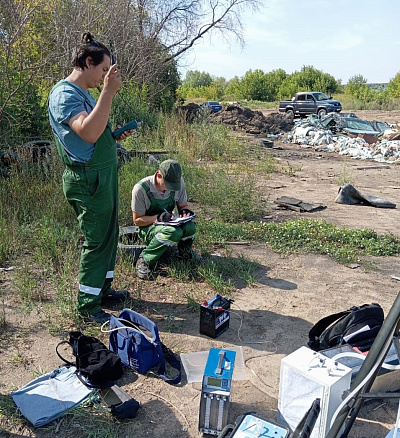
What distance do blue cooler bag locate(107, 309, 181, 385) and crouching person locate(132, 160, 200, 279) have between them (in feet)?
4.21

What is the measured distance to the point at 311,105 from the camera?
26.7 meters

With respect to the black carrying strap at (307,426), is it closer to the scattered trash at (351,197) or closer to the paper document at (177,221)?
the paper document at (177,221)

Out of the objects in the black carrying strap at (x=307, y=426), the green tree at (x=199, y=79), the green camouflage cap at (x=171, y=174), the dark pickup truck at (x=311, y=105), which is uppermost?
the green tree at (x=199, y=79)

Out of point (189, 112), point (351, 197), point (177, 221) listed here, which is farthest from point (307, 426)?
point (189, 112)

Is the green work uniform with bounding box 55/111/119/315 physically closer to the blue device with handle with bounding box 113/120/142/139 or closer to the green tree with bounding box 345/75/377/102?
the blue device with handle with bounding box 113/120/142/139

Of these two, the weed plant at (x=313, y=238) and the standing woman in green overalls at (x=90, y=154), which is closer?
the standing woman in green overalls at (x=90, y=154)

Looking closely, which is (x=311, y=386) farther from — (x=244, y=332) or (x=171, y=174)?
(x=171, y=174)

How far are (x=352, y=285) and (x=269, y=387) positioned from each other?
1.89 m

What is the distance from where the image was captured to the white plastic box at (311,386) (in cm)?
223

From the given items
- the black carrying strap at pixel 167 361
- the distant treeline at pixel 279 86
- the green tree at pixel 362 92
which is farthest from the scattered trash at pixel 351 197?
the distant treeline at pixel 279 86

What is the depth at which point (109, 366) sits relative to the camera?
2.83 m

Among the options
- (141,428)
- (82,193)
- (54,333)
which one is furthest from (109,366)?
(82,193)

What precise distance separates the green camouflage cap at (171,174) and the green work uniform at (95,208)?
0.88 metres

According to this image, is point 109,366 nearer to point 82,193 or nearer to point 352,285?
point 82,193
